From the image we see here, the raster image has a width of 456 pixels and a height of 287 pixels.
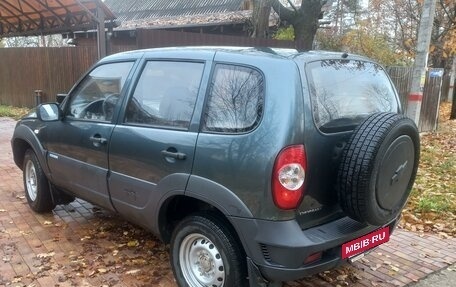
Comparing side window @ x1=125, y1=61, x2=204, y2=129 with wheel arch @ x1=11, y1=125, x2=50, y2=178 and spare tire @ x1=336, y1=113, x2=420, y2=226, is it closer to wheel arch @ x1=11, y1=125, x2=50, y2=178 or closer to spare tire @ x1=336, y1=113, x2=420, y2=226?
spare tire @ x1=336, y1=113, x2=420, y2=226

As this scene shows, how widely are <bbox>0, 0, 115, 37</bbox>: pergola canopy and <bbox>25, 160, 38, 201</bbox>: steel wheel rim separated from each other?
609 centimetres

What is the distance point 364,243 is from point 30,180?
3.96 metres

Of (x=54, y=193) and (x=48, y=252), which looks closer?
(x=48, y=252)

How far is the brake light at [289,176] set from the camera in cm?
262

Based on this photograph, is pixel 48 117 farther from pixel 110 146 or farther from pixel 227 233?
pixel 227 233

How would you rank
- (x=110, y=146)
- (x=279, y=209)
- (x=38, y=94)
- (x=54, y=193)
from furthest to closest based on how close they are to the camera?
(x=38, y=94) → (x=54, y=193) → (x=110, y=146) → (x=279, y=209)

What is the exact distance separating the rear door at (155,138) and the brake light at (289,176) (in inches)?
26.3

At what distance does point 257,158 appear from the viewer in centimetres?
266

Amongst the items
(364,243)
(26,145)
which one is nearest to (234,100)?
(364,243)

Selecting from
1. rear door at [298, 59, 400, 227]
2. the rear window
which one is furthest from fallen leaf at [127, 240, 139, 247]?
the rear window

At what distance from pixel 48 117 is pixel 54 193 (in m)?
0.96

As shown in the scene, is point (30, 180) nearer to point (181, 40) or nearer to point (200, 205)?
point (200, 205)

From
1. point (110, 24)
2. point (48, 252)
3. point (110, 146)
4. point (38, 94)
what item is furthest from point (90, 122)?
point (38, 94)

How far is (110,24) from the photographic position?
448 inches
